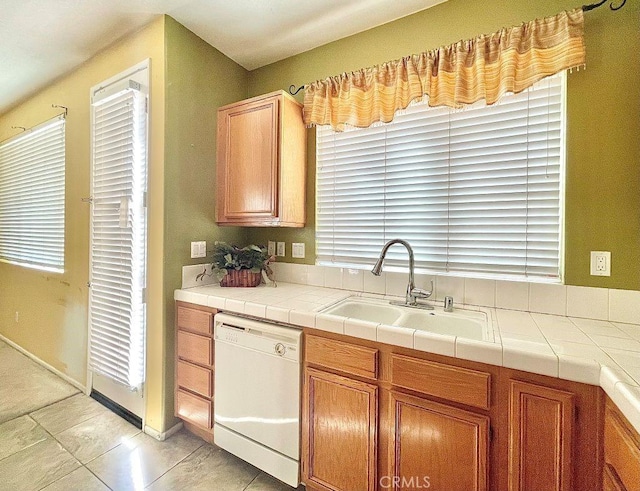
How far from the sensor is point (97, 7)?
5.81 feet

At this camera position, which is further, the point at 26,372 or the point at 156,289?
the point at 26,372

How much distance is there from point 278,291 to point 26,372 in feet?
9.03

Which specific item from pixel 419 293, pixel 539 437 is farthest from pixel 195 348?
pixel 539 437

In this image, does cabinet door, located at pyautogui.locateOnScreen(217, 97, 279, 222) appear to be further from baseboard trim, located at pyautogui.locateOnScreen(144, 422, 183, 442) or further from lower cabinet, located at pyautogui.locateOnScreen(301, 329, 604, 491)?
baseboard trim, located at pyautogui.locateOnScreen(144, 422, 183, 442)

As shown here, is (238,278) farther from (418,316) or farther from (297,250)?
(418,316)

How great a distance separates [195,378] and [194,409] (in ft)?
0.65

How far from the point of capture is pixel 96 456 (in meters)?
1.73

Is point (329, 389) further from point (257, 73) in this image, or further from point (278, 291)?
point (257, 73)

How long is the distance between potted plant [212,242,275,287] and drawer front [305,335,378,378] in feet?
2.58

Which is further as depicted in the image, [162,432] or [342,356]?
[162,432]

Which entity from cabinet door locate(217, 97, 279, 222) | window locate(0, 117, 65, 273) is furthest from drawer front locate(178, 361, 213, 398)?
window locate(0, 117, 65, 273)

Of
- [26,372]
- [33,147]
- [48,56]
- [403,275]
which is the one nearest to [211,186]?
[403,275]

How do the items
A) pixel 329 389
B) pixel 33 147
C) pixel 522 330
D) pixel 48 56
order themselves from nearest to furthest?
pixel 522 330 → pixel 329 389 → pixel 48 56 → pixel 33 147

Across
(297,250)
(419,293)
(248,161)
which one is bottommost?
(419,293)
